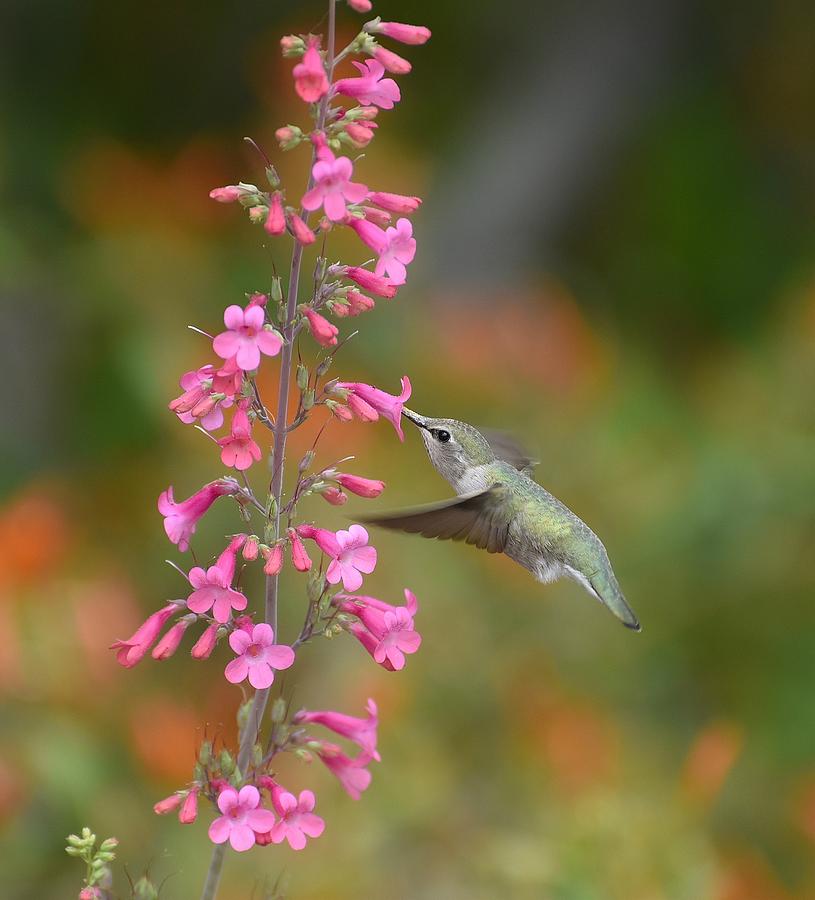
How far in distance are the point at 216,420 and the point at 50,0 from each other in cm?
718

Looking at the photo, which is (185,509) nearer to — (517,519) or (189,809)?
(189,809)

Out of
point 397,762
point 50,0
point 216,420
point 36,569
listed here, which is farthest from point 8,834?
point 50,0

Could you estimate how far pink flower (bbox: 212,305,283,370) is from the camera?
1.79 metres

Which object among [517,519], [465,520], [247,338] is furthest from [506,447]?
[247,338]

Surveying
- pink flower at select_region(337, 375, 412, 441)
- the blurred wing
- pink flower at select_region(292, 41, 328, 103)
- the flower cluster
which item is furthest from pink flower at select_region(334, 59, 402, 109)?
the blurred wing

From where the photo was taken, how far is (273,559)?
1844 mm

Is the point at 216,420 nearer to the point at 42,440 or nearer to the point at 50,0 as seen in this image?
the point at 42,440

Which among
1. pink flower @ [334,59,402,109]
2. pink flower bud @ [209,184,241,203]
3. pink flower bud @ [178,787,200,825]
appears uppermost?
pink flower @ [334,59,402,109]

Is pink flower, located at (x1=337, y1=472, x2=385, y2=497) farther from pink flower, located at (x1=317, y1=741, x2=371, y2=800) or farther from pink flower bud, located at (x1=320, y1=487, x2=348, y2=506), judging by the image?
pink flower, located at (x1=317, y1=741, x2=371, y2=800)

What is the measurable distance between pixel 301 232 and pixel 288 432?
1.05 ft

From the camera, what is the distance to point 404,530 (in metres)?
2.14

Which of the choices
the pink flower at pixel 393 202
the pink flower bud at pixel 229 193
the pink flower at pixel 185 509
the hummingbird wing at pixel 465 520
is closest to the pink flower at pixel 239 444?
the pink flower at pixel 185 509

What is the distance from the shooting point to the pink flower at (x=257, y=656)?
185 centimetres

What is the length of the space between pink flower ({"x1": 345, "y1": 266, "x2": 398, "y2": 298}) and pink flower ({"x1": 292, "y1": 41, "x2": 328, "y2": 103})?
0.30 metres
